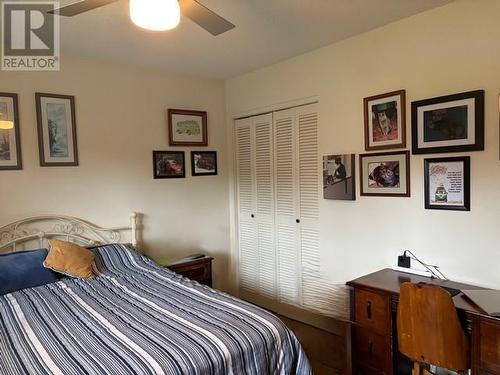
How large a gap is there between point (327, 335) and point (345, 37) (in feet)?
8.22

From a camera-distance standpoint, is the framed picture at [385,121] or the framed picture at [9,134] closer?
the framed picture at [385,121]

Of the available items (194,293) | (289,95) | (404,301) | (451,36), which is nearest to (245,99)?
(289,95)

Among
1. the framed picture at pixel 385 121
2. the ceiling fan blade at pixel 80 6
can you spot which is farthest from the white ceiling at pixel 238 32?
the framed picture at pixel 385 121

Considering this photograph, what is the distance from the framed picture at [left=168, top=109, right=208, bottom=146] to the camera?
3.61m

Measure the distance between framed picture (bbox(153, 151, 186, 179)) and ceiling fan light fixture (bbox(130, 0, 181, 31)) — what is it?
2111mm

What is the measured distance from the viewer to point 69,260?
2.53m

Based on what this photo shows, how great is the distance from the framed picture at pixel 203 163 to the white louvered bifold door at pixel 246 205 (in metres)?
0.28

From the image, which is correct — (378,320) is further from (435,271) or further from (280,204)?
(280,204)

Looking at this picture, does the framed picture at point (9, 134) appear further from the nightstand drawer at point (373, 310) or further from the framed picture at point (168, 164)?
the nightstand drawer at point (373, 310)

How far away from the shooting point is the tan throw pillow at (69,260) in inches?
98.1

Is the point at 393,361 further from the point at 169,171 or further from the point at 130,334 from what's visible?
→ the point at 169,171

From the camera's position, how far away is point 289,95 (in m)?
3.32

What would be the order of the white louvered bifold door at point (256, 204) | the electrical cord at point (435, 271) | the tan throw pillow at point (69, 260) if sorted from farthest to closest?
1. the white louvered bifold door at point (256, 204)
2. the tan throw pillow at point (69, 260)
3. the electrical cord at point (435, 271)

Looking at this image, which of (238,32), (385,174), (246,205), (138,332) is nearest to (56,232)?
(138,332)
